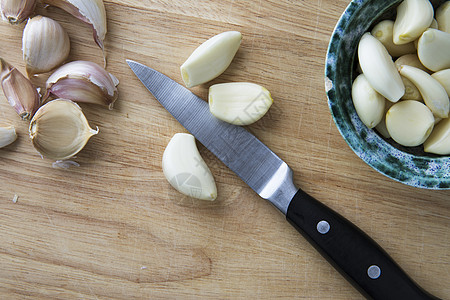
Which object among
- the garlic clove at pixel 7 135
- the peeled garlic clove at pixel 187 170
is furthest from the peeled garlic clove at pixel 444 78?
the garlic clove at pixel 7 135

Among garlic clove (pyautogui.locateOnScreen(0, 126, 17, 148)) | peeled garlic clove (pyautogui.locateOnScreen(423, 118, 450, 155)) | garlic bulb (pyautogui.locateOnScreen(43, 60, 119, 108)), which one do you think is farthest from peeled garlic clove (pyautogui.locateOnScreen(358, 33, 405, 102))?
garlic clove (pyautogui.locateOnScreen(0, 126, 17, 148))

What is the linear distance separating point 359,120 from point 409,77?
0.13 m

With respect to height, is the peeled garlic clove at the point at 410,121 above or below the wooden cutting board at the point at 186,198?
above

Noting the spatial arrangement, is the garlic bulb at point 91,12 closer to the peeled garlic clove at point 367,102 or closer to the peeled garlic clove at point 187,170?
the peeled garlic clove at point 187,170

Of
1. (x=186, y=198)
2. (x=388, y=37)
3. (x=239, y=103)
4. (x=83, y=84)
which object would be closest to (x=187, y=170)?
(x=186, y=198)

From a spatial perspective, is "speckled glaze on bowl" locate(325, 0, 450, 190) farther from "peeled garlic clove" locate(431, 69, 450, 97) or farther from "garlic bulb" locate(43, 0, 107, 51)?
"garlic bulb" locate(43, 0, 107, 51)

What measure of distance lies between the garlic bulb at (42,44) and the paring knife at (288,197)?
176mm

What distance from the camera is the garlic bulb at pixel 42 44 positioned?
0.94 meters

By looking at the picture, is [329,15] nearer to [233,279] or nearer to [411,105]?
[411,105]

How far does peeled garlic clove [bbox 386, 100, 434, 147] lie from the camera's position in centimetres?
80

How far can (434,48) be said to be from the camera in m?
0.77

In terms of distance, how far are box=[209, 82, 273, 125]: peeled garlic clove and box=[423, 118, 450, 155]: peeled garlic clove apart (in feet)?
1.13

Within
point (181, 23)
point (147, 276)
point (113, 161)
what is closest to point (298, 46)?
point (181, 23)

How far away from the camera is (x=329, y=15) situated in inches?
37.7
